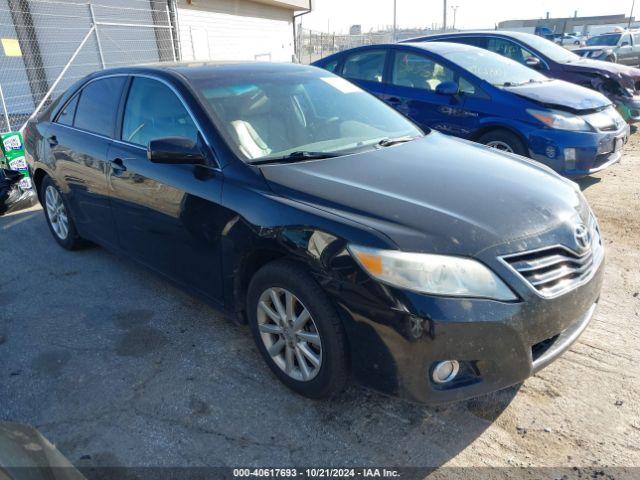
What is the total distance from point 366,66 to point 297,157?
14.4 ft

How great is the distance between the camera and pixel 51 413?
258cm

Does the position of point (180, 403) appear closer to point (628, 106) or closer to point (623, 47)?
point (628, 106)

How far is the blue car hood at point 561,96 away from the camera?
551 centimetres

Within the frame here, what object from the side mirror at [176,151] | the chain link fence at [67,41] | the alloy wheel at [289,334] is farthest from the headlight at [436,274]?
the chain link fence at [67,41]

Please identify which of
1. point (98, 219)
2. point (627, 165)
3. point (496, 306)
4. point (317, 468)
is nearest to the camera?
point (496, 306)

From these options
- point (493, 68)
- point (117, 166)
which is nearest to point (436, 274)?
point (117, 166)

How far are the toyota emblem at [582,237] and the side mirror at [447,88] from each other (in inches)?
143

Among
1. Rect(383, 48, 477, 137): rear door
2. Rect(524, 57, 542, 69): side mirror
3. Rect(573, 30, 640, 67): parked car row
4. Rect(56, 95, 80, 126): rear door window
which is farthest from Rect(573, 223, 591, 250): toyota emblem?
Rect(573, 30, 640, 67): parked car row

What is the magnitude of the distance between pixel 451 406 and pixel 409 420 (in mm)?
252

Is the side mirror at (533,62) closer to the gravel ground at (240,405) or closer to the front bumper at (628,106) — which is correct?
the front bumper at (628,106)

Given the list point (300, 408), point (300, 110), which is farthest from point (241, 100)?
point (300, 408)

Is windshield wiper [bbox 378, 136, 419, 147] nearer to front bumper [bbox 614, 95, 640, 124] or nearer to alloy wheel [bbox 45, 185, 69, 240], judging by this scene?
alloy wheel [bbox 45, 185, 69, 240]

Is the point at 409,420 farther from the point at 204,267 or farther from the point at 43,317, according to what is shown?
the point at 43,317

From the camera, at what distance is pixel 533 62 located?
7.71 m
